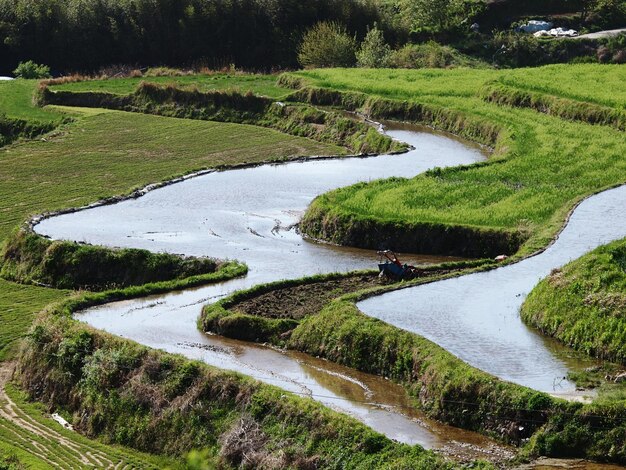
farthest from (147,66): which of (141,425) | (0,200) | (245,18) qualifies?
(141,425)

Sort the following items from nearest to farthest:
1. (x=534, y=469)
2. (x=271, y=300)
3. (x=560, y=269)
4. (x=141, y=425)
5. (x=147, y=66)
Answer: (x=534, y=469)
(x=141, y=425)
(x=560, y=269)
(x=271, y=300)
(x=147, y=66)

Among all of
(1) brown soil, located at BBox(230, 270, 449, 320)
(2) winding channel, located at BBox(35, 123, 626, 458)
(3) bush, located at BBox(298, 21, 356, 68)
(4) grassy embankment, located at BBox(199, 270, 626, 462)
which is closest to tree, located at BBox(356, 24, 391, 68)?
(3) bush, located at BBox(298, 21, 356, 68)

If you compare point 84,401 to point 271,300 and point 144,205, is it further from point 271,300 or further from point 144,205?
point 144,205

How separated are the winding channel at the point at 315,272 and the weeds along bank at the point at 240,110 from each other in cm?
417

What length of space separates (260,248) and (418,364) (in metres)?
11.0

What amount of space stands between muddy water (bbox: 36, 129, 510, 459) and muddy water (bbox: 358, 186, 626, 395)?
67.7 inches

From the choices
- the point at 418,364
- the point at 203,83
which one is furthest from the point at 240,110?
the point at 418,364

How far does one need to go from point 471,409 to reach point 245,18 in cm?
5264

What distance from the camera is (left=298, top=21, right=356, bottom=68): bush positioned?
211 ft

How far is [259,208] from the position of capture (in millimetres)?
36031

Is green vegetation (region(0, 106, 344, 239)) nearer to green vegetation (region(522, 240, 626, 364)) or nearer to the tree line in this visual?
the tree line

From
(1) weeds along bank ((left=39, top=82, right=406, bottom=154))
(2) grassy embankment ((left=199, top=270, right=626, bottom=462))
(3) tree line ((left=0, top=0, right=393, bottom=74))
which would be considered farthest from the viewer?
(3) tree line ((left=0, top=0, right=393, bottom=74))

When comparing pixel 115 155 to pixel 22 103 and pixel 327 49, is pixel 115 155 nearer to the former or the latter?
pixel 22 103

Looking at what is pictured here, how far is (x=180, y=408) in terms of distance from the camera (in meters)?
20.8
